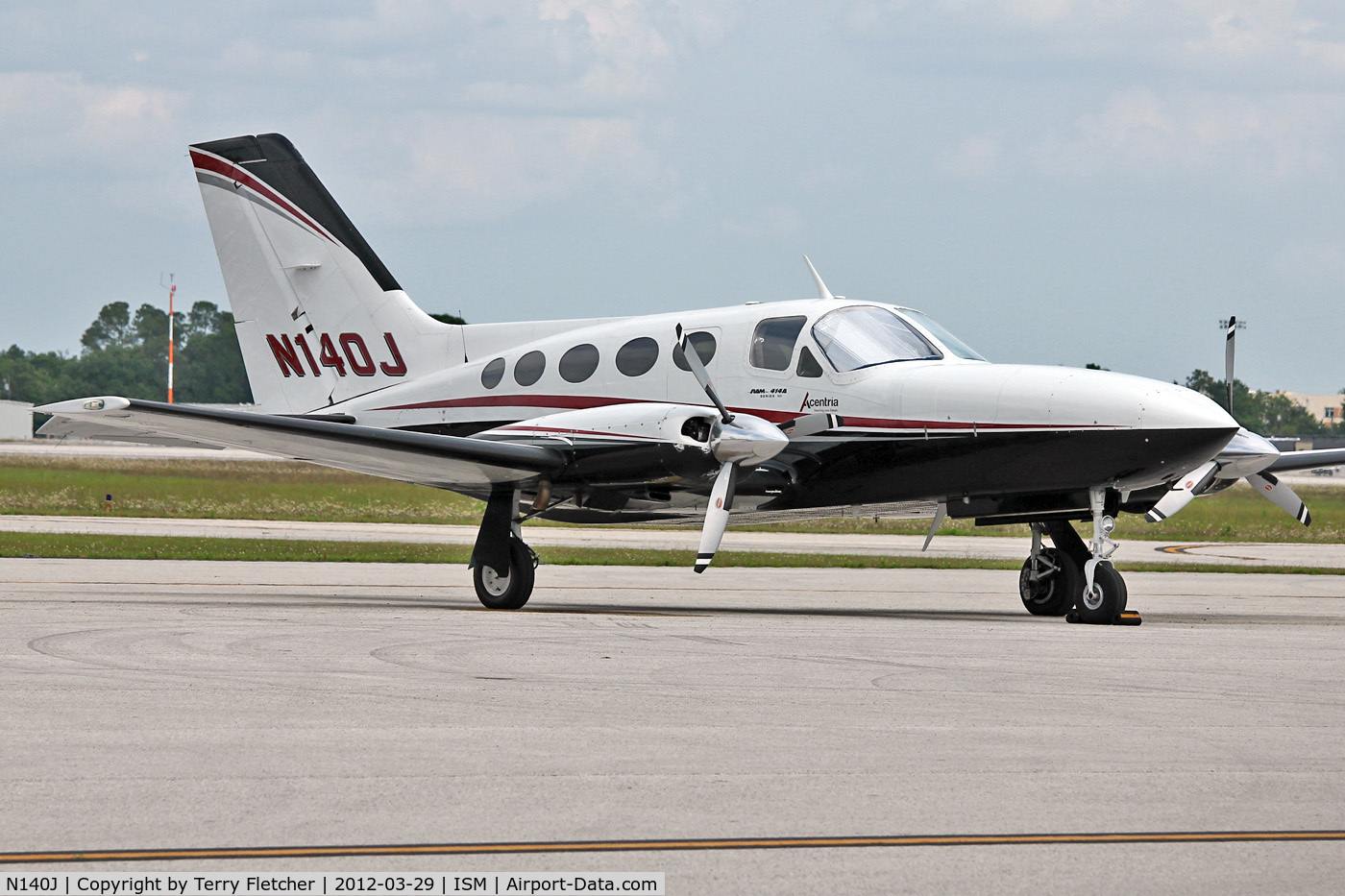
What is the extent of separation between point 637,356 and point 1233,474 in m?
6.65

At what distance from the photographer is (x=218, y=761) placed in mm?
6488

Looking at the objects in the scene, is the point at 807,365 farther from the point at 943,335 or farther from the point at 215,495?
the point at 215,495

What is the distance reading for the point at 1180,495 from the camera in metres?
14.7

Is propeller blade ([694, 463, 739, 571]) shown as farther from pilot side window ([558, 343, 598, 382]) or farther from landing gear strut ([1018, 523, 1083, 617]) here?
landing gear strut ([1018, 523, 1083, 617])

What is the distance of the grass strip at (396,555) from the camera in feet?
76.7

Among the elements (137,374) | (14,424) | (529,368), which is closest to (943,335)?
(529,368)

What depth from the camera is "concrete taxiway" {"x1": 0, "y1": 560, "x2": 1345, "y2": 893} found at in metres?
5.14

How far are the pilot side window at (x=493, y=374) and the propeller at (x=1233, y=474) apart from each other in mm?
7545

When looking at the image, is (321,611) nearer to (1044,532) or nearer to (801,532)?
(1044,532)

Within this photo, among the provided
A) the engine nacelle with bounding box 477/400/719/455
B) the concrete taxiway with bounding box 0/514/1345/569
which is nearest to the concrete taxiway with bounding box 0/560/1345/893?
the engine nacelle with bounding box 477/400/719/455

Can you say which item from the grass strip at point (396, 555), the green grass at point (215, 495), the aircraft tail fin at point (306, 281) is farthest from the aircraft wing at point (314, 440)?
the green grass at point (215, 495)

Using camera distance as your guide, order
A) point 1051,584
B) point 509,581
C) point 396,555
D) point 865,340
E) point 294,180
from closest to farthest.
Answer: point 865,340 → point 509,581 → point 1051,584 → point 294,180 → point 396,555

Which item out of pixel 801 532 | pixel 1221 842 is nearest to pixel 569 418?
pixel 1221 842

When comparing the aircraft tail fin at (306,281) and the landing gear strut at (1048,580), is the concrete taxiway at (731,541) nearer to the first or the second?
the aircraft tail fin at (306,281)
